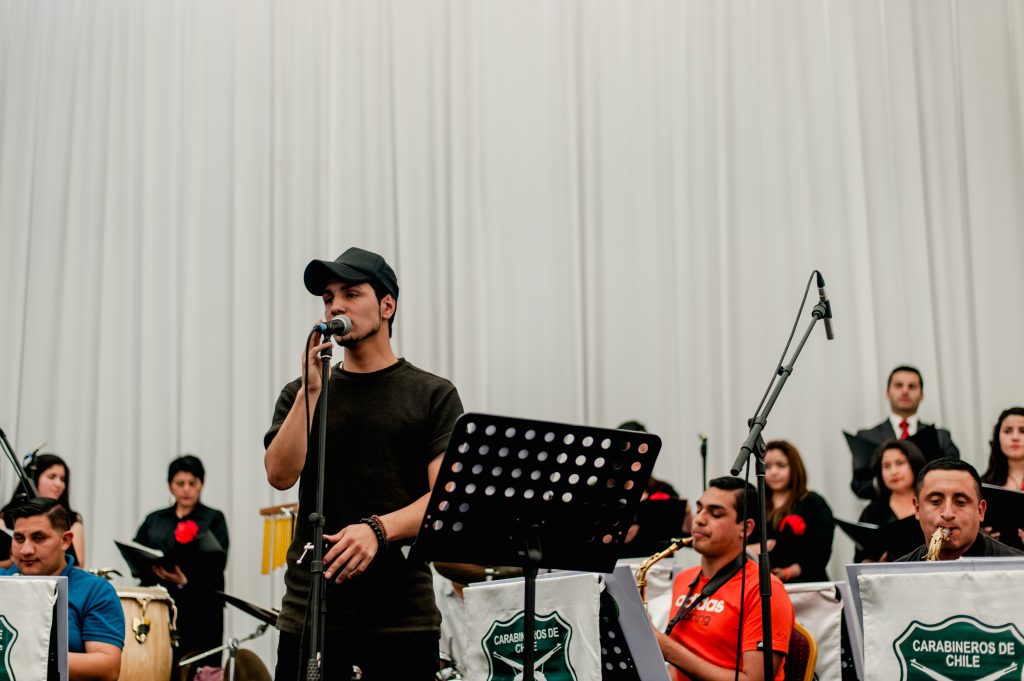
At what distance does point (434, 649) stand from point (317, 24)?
5988 millimetres

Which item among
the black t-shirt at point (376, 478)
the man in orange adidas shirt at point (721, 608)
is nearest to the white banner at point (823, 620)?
the man in orange adidas shirt at point (721, 608)

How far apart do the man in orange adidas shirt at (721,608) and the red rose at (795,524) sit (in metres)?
1.13

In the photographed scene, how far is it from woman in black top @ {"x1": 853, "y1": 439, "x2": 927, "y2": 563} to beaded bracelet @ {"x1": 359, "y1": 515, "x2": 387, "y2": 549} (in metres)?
3.35

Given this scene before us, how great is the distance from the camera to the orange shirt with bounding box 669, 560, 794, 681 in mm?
3824

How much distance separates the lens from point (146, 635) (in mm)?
4852

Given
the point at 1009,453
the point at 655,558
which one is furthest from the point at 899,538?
the point at 1009,453

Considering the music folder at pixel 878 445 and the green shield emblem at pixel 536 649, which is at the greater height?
the music folder at pixel 878 445

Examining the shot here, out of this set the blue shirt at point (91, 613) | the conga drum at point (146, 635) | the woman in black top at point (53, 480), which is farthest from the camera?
the woman in black top at point (53, 480)

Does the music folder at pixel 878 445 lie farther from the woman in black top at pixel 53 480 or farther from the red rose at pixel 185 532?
the woman in black top at pixel 53 480

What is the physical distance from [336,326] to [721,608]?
6.54 ft

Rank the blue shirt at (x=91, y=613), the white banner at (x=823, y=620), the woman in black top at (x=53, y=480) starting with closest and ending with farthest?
the blue shirt at (x=91, y=613) → the white banner at (x=823, y=620) → the woman in black top at (x=53, y=480)

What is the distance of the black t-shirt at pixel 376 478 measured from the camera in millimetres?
2615

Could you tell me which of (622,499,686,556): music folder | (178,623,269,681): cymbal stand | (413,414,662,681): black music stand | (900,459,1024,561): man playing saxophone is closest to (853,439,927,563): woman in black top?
(622,499,686,556): music folder

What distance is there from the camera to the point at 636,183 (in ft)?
24.2
